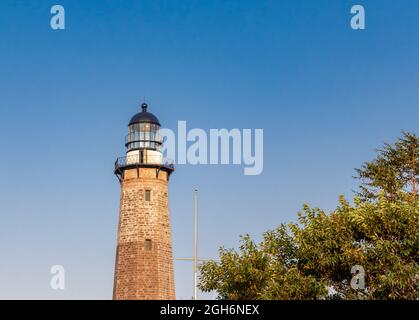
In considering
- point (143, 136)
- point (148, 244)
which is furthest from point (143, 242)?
point (143, 136)

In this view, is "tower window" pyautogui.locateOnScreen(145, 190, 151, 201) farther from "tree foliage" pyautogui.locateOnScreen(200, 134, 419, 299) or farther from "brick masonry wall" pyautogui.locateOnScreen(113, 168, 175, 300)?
"tree foliage" pyautogui.locateOnScreen(200, 134, 419, 299)

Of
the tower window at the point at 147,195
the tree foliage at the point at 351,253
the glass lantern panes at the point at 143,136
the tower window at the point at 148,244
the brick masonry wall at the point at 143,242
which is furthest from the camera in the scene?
the glass lantern panes at the point at 143,136

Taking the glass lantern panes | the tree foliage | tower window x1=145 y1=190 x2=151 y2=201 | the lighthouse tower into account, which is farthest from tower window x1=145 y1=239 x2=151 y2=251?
the tree foliage

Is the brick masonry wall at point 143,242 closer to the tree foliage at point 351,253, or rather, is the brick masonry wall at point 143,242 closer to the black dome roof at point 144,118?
the black dome roof at point 144,118

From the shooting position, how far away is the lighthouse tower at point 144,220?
74938mm

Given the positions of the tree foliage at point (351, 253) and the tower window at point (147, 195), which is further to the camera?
the tower window at point (147, 195)

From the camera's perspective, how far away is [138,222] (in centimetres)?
7569

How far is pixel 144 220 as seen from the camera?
75.8 m

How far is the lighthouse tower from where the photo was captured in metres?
74.9

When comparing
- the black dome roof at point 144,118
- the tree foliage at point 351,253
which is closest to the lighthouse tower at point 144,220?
the black dome roof at point 144,118
